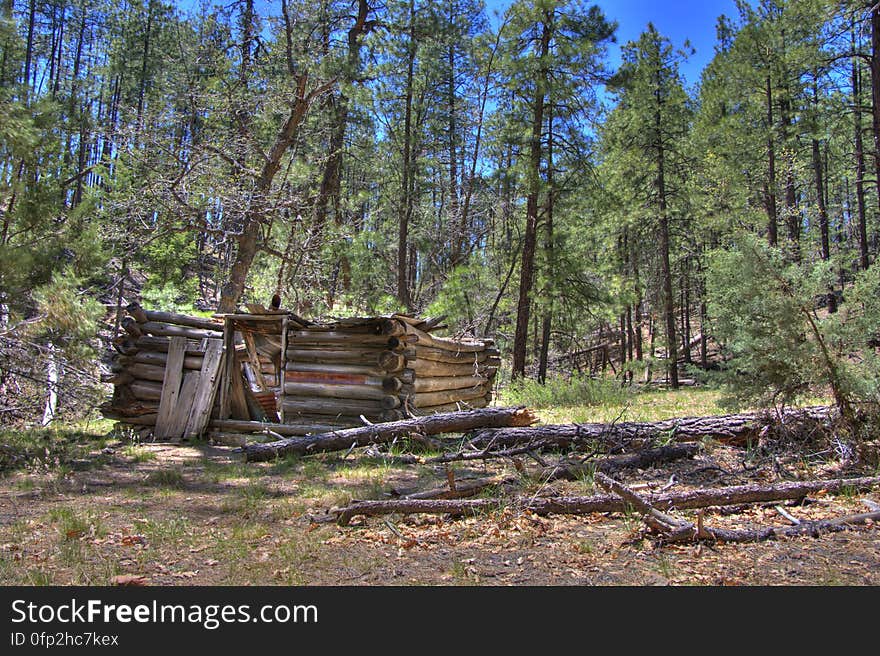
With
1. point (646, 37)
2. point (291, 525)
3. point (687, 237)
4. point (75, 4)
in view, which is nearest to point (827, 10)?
point (646, 37)

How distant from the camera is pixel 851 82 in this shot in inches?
875

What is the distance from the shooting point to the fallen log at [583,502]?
470 centimetres

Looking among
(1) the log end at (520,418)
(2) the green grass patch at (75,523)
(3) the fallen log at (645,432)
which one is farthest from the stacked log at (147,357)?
(3) the fallen log at (645,432)

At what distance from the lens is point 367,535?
4.53 meters

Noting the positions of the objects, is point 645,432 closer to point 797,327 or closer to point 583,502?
point 797,327

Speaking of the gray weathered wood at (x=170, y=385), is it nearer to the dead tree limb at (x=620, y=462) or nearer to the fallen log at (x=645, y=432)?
the fallen log at (x=645, y=432)

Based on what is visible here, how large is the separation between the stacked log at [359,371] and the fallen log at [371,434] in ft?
5.23

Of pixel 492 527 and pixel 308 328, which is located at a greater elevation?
pixel 308 328

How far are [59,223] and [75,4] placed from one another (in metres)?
30.5

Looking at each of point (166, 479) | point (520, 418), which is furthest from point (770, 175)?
point (166, 479)

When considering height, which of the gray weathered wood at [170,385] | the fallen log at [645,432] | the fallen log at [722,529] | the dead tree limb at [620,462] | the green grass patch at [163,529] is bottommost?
the green grass patch at [163,529]

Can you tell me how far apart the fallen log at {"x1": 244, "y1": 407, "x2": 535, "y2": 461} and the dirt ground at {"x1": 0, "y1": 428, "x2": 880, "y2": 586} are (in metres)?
1.24

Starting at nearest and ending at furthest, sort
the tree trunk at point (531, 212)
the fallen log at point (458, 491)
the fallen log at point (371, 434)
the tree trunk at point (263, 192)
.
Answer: the fallen log at point (458, 491) < the fallen log at point (371, 434) < the tree trunk at point (263, 192) < the tree trunk at point (531, 212)
